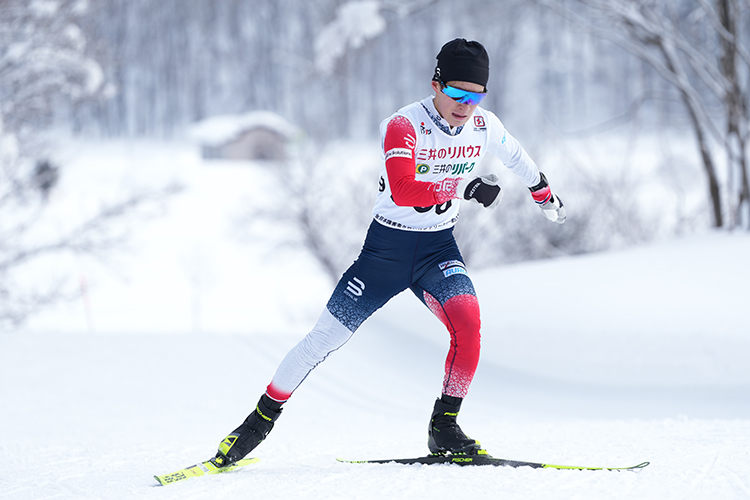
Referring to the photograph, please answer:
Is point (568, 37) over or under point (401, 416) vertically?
over

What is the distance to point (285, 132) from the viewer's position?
35.5m

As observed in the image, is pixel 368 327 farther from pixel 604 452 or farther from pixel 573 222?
pixel 573 222

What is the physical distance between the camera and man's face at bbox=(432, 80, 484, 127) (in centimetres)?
287

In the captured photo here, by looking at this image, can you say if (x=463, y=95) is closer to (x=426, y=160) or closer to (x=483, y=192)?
(x=426, y=160)

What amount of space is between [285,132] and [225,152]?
175 inches

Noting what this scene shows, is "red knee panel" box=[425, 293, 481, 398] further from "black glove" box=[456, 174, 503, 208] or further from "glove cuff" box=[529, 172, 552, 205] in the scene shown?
"glove cuff" box=[529, 172, 552, 205]

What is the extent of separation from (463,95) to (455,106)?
0.06 meters

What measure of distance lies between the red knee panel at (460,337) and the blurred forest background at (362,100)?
684cm

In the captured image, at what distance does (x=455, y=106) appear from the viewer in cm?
289

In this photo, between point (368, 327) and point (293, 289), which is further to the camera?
point (293, 289)

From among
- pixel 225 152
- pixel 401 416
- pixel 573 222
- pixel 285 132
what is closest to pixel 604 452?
pixel 401 416

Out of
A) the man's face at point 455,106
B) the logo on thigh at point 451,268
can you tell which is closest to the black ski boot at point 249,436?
the logo on thigh at point 451,268

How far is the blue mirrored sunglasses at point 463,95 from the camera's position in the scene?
286 cm

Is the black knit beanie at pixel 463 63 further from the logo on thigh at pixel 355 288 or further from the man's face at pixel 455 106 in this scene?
the logo on thigh at pixel 355 288
